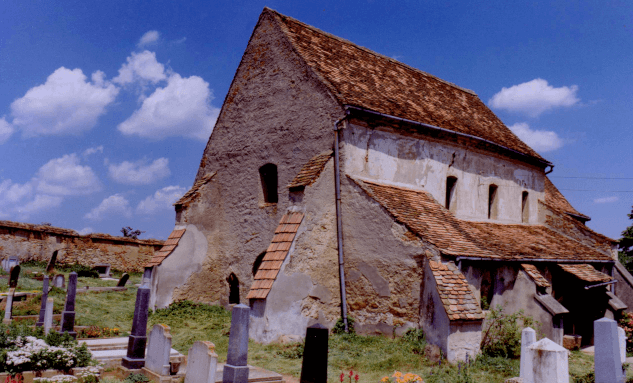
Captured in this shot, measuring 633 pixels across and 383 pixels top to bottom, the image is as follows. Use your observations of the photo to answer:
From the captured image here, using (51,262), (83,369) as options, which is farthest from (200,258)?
(51,262)

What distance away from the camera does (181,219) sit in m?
16.1

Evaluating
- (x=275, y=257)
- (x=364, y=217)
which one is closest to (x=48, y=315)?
(x=275, y=257)

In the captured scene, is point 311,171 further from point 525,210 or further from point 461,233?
point 525,210

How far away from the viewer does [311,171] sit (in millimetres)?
13016

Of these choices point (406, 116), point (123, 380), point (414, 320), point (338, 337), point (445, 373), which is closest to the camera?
point (123, 380)

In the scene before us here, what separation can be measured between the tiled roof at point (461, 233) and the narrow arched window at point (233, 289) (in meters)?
5.42

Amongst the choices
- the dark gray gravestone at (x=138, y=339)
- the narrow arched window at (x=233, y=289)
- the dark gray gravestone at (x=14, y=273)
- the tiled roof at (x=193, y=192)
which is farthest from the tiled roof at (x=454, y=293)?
the dark gray gravestone at (x=14, y=273)

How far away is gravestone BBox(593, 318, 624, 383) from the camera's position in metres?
5.27

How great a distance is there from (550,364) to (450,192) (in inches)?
412

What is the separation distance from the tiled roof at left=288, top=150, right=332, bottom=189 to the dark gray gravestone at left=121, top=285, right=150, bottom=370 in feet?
15.8

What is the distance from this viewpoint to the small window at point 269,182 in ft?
50.0

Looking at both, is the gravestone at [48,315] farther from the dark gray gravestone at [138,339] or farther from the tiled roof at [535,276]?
the tiled roof at [535,276]

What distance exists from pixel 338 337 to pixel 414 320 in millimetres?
1984

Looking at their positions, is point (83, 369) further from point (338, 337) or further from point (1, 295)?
point (1, 295)
